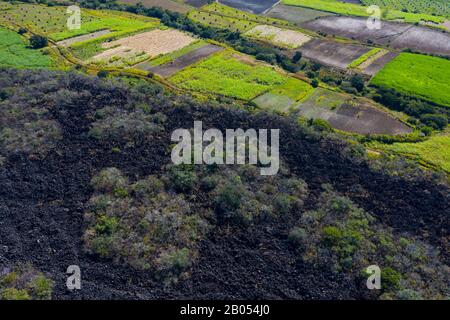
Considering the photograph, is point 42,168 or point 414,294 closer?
point 414,294

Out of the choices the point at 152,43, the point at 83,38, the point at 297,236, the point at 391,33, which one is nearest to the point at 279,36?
the point at 391,33

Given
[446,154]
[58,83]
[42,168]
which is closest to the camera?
[42,168]

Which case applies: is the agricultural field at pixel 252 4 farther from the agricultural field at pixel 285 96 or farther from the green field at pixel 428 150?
the green field at pixel 428 150

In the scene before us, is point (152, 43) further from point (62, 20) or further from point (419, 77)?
point (419, 77)

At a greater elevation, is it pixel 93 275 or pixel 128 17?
pixel 128 17

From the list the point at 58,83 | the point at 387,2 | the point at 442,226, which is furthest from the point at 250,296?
the point at 387,2

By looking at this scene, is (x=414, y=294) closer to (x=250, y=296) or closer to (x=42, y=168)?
(x=250, y=296)

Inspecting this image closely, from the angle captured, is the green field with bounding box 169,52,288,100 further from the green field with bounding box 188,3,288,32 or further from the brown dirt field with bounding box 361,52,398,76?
the green field with bounding box 188,3,288,32
